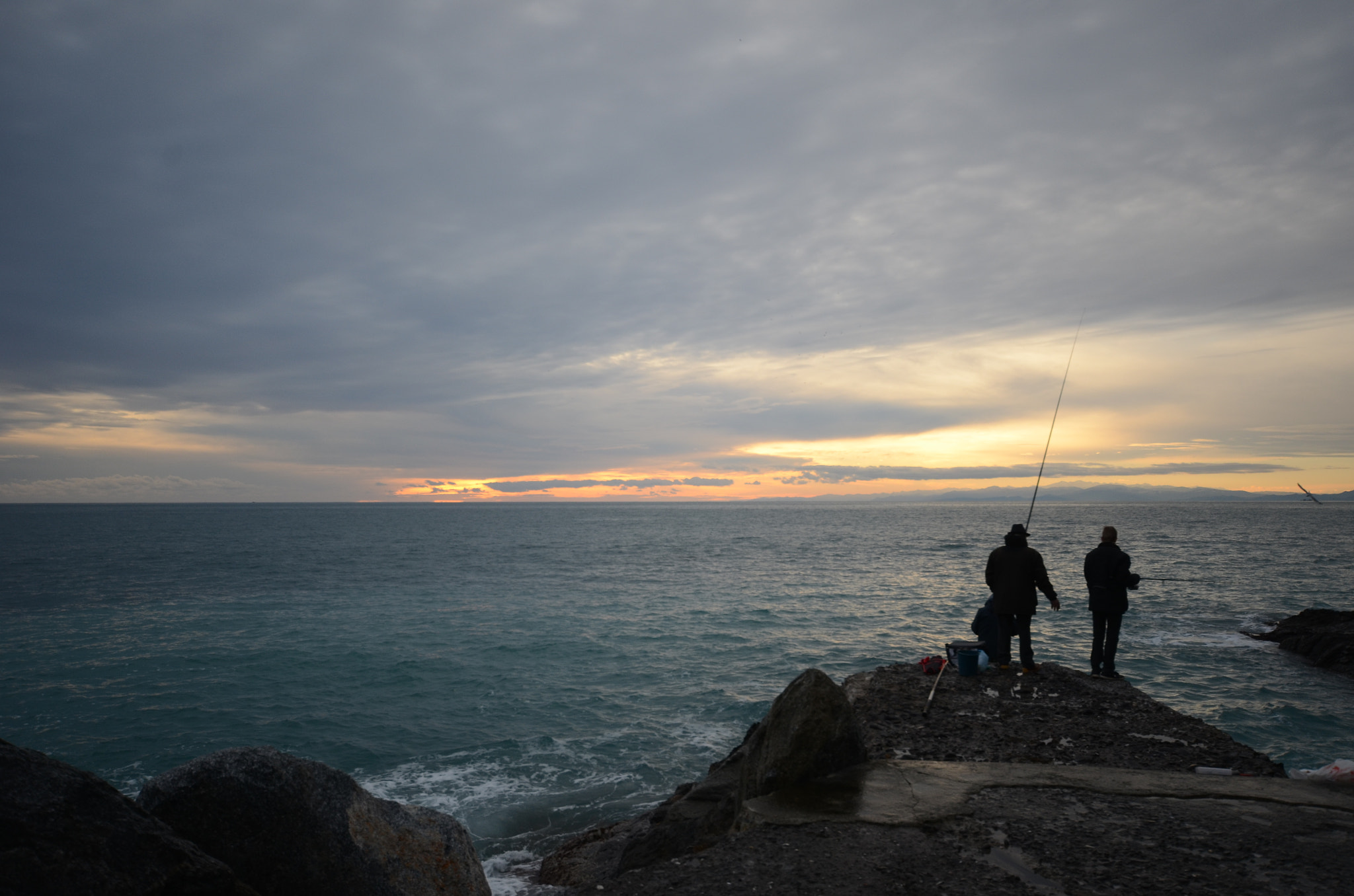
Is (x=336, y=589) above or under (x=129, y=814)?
under

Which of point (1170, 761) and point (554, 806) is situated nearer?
point (1170, 761)

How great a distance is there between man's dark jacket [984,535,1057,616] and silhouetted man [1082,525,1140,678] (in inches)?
30.4

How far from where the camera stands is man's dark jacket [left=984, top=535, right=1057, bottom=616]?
30.6 feet

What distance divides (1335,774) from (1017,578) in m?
3.91

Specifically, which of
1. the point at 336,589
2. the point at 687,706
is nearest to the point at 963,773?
the point at 687,706

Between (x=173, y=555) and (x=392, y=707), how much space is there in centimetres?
5157

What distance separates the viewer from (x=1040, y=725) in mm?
7680

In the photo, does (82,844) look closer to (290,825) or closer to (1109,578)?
(290,825)

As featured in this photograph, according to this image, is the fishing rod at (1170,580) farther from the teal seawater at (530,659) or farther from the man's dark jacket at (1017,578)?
the man's dark jacket at (1017,578)

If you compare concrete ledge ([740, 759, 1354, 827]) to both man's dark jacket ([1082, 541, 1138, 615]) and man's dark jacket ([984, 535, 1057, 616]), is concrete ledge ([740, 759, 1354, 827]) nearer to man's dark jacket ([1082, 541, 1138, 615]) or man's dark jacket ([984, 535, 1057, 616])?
man's dark jacket ([984, 535, 1057, 616])

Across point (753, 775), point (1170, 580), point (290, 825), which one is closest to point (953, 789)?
point (753, 775)

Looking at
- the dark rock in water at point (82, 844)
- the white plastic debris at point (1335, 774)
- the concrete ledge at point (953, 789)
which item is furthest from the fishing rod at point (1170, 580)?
the dark rock in water at point (82, 844)

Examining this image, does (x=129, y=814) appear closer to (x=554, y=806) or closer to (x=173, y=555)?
(x=554, y=806)

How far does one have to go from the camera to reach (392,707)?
15.5 metres
